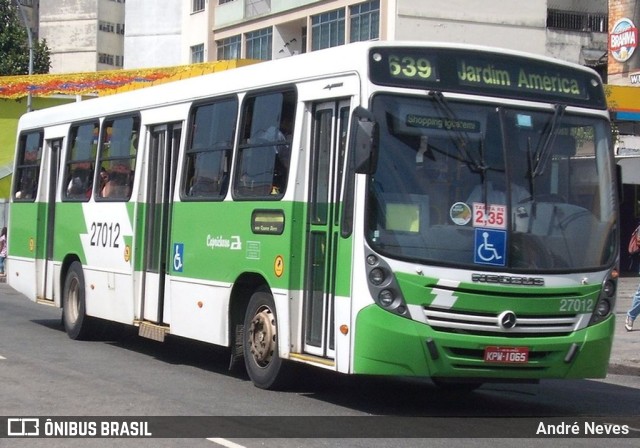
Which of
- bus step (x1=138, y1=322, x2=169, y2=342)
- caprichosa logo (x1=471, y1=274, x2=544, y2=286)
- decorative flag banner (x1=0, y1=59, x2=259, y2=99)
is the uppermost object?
decorative flag banner (x1=0, y1=59, x2=259, y2=99)

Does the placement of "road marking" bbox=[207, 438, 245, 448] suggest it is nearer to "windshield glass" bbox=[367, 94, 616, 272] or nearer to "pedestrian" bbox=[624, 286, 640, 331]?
"windshield glass" bbox=[367, 94, 616, 272]

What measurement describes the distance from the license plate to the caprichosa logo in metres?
0.55

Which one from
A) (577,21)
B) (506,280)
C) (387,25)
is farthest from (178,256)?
(577,21)

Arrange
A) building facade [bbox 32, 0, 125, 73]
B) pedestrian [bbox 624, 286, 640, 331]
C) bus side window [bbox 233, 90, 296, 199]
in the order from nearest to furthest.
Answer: bus side window [bbox 233, 90, 296, 199] < pedestrian [bbox 624, 286, 640, 331] < building facade [bbox 32, 0, 125, 73]

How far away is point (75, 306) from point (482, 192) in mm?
8158

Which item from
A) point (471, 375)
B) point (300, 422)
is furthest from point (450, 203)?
point (300, 422)

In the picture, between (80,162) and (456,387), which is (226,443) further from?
(80,162)

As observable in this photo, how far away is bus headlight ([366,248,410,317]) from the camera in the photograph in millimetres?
10266

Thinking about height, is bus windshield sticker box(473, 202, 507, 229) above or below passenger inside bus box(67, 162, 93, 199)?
below

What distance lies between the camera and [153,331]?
14.4m

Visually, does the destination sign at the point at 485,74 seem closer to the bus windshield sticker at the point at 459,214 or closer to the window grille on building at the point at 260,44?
the bus windshield sticker at the point at 459,214

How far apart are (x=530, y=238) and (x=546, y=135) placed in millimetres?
988

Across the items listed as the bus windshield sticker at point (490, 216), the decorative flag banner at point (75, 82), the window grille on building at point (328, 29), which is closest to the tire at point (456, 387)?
the bus windshield sticker at point (490, 216)

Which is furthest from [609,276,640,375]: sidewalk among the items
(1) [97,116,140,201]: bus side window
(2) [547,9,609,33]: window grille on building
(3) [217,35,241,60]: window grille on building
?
(3) [217,35,241,60]: window grille on building
